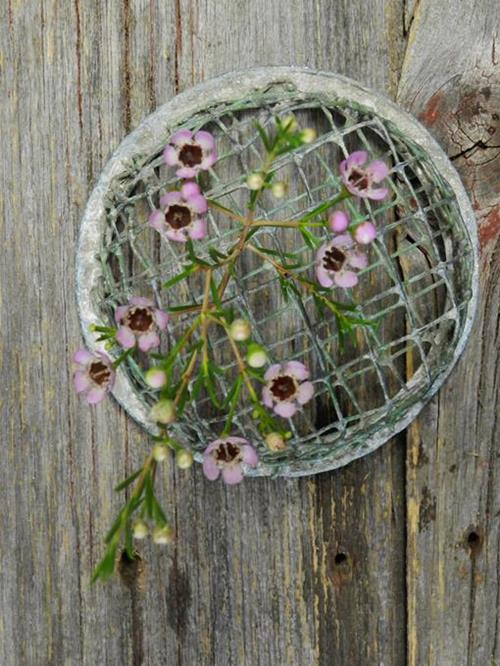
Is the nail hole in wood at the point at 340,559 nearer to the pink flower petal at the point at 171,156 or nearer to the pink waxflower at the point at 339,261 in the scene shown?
the pink waxflower at the point at 339,261

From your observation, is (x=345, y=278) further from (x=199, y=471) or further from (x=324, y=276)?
(x=199, y=471)

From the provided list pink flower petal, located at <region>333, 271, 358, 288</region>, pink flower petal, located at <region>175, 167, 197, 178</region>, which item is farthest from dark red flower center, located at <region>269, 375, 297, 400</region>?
pink flower petal, located at <region>175, 167, 197, 178</region>

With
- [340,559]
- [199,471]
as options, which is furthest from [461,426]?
[199,471]

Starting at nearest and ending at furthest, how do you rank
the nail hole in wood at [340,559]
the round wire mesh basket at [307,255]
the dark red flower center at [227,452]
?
the dark red flower center at [227,452]
the round wire mesh basket at [307,255]
the nail hole in wood at [340,559]

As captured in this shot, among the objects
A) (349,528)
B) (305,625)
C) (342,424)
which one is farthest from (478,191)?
(305,625)

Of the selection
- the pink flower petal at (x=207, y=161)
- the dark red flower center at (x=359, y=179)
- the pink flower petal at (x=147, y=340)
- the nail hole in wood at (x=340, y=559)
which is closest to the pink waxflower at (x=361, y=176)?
the dark red flower center at (x=359, y=179)

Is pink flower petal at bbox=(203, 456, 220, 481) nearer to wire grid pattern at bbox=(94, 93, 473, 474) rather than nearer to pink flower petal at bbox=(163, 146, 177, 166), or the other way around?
wire grid pattern at bbox=(94, 93, 473, 474)
